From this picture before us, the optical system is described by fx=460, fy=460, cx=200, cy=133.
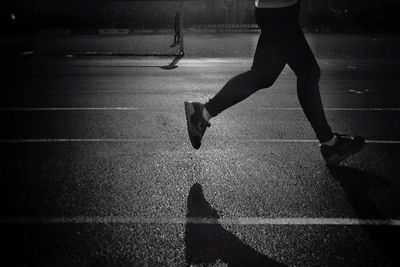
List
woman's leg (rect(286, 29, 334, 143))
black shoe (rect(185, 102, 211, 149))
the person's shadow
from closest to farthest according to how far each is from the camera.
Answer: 1. the person's shadow
2. woman's leg (rect(286, 29, 334, 143))
3. black shoe (rect(185, 102, 211, 149))

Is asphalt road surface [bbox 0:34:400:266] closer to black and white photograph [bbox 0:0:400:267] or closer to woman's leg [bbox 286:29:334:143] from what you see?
black and white photograph [bbox 0:0:400:267]

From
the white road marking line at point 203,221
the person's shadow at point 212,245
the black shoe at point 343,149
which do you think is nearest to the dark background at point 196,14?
the black shoe at point 343,149

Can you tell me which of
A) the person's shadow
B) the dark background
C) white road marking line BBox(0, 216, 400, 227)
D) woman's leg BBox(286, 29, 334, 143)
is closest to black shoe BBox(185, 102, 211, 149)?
woman's leg BBox(286, 29, 334, 143)

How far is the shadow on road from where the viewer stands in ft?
9.41

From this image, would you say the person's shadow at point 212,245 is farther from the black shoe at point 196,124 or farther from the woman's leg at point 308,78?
the woman's leg at point 308,78

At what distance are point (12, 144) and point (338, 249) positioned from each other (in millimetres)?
3988

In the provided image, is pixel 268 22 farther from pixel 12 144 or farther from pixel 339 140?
pixel 12 144

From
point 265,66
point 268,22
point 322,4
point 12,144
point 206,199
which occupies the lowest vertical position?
point 322,4

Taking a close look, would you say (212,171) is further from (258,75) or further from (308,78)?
(308,78)

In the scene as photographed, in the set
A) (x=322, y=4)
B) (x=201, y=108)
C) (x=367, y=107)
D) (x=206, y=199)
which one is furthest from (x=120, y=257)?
(x=322, y=4)

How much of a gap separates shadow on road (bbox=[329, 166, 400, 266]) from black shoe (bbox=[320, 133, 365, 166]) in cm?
10

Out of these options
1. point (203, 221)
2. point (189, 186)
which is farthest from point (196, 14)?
point (203, 221)

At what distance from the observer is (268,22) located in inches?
177

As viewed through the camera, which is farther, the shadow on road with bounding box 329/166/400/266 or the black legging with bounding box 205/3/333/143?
the black legging with bounding box 205/3/333/143
